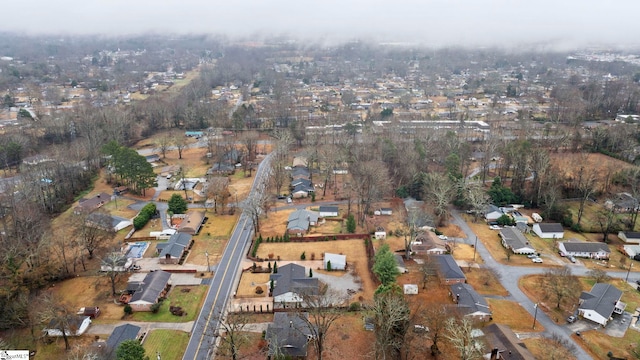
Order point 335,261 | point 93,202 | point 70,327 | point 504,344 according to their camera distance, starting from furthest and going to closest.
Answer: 1. point 93,202
2. point 335,261
3. point 70,327
4. point 504,344

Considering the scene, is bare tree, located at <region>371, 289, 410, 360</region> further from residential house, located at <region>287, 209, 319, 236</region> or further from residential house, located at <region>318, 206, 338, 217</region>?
residential house, located at <region>318, 206, 338, 217</region>

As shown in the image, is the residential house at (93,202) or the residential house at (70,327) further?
the residential house at (93,202)

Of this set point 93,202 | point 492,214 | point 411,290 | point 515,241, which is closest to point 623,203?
point 492,214

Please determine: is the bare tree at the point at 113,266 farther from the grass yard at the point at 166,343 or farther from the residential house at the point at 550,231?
the residential house at the point at 550,231

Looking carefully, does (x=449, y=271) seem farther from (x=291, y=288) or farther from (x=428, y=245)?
(x=291, y=288)

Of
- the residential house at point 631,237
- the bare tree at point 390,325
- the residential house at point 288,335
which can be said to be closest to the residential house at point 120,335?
the residential house at point 288,335
